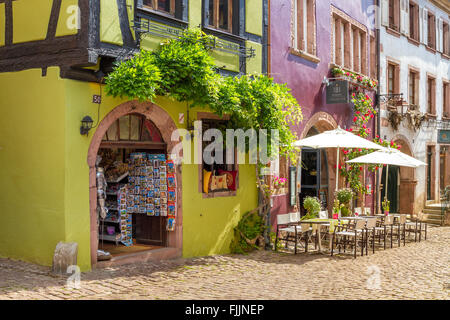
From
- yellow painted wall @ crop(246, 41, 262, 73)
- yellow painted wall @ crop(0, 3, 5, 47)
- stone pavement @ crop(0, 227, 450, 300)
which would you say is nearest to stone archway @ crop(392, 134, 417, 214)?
stone pavement @ crop(0, 227, 450, 300)

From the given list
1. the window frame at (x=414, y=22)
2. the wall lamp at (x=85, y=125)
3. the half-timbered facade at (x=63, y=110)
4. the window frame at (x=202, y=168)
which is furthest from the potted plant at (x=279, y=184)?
the window frame at (x=414, y=22)

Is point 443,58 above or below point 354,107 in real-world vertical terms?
above

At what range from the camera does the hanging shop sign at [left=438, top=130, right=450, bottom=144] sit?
20.2m

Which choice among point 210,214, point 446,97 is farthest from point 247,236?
point 446,97

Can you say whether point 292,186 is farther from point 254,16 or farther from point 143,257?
point 143,257

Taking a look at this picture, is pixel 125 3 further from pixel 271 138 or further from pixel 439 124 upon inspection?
pixel 439 124

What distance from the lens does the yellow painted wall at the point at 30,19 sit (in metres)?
8.20

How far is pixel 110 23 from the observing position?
8.09 m

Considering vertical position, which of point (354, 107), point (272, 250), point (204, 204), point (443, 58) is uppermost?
point (443, 58)

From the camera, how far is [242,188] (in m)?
11.1

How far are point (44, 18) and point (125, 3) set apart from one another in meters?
1.19

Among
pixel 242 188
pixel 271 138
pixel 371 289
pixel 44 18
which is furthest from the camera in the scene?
A: pixel 242 188

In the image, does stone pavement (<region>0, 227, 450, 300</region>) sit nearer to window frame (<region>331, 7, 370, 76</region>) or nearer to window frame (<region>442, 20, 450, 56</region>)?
window frame (<region>331, 7, 370, 76</region>)
